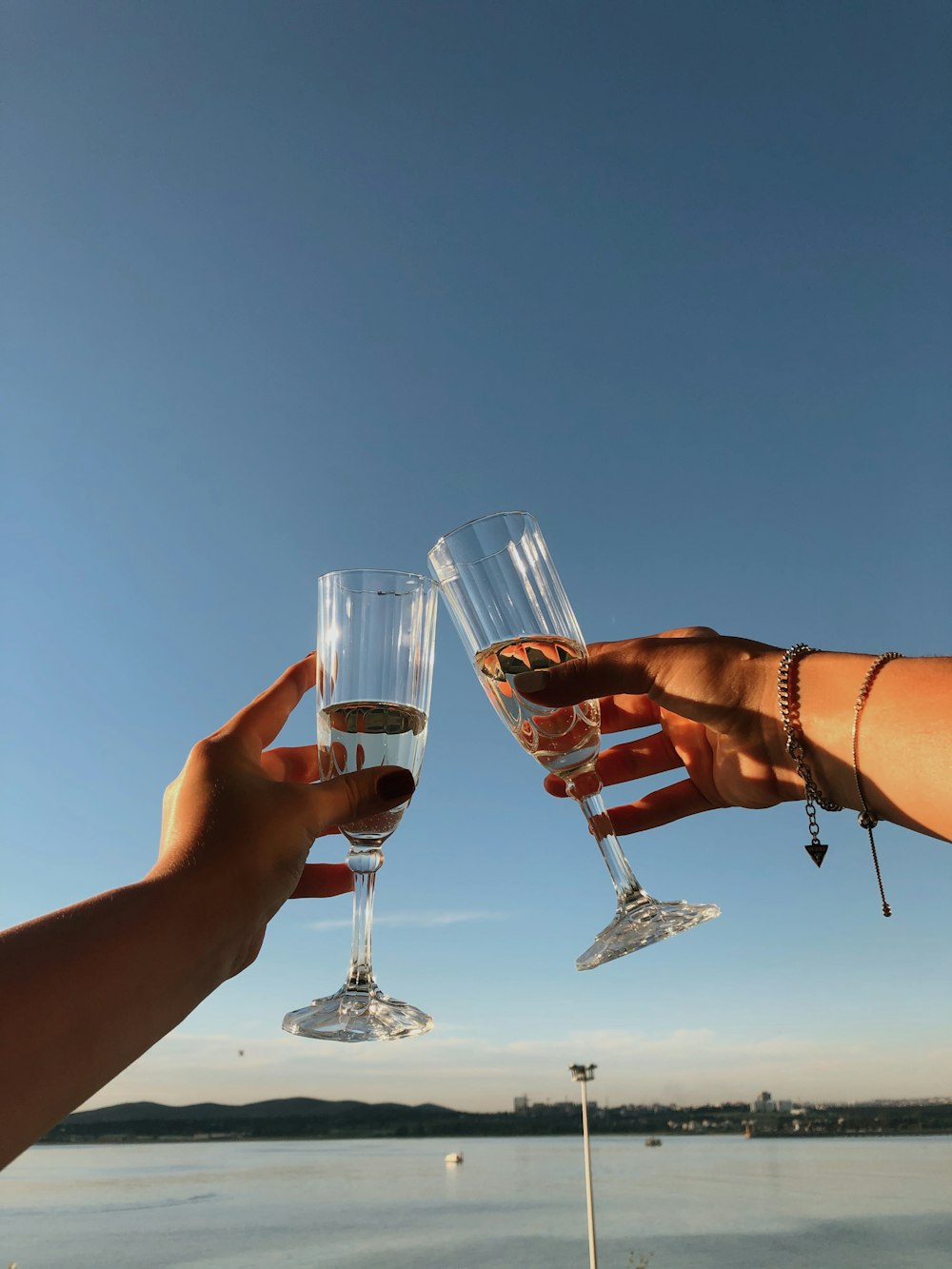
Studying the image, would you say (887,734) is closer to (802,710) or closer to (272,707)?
(802,710)

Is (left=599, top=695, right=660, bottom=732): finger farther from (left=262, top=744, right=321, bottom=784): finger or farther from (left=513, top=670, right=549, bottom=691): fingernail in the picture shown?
(left=262, top=744, right=321, bottom=784): finger

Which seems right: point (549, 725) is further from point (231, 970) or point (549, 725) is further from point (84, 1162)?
point (84, 1162)

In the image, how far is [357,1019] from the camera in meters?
1.34

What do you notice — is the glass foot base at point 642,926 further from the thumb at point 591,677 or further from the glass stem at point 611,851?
the thumb at point 591,677

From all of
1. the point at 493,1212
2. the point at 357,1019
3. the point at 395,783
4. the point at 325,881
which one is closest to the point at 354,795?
the point at 395,783

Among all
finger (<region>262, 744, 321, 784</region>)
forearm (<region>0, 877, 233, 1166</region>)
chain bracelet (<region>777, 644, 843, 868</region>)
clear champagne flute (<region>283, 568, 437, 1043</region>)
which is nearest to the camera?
forearm (<region>0, 877, 233, 1166</region>)

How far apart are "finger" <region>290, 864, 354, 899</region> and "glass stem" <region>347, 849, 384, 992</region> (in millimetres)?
154

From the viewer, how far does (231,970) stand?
119 centimetres

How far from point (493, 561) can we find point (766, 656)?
0.56 m

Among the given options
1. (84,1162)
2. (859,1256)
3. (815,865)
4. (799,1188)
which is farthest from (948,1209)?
(84,1162)

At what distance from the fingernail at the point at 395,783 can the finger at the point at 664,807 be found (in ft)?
2.58

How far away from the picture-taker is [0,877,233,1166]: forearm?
0.81 metres

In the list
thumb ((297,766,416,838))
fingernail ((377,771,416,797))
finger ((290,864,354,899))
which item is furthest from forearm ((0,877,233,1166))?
finger ((290,864,354,899))

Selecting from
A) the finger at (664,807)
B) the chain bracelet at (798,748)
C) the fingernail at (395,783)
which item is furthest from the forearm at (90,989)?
the finger at (664,807)
